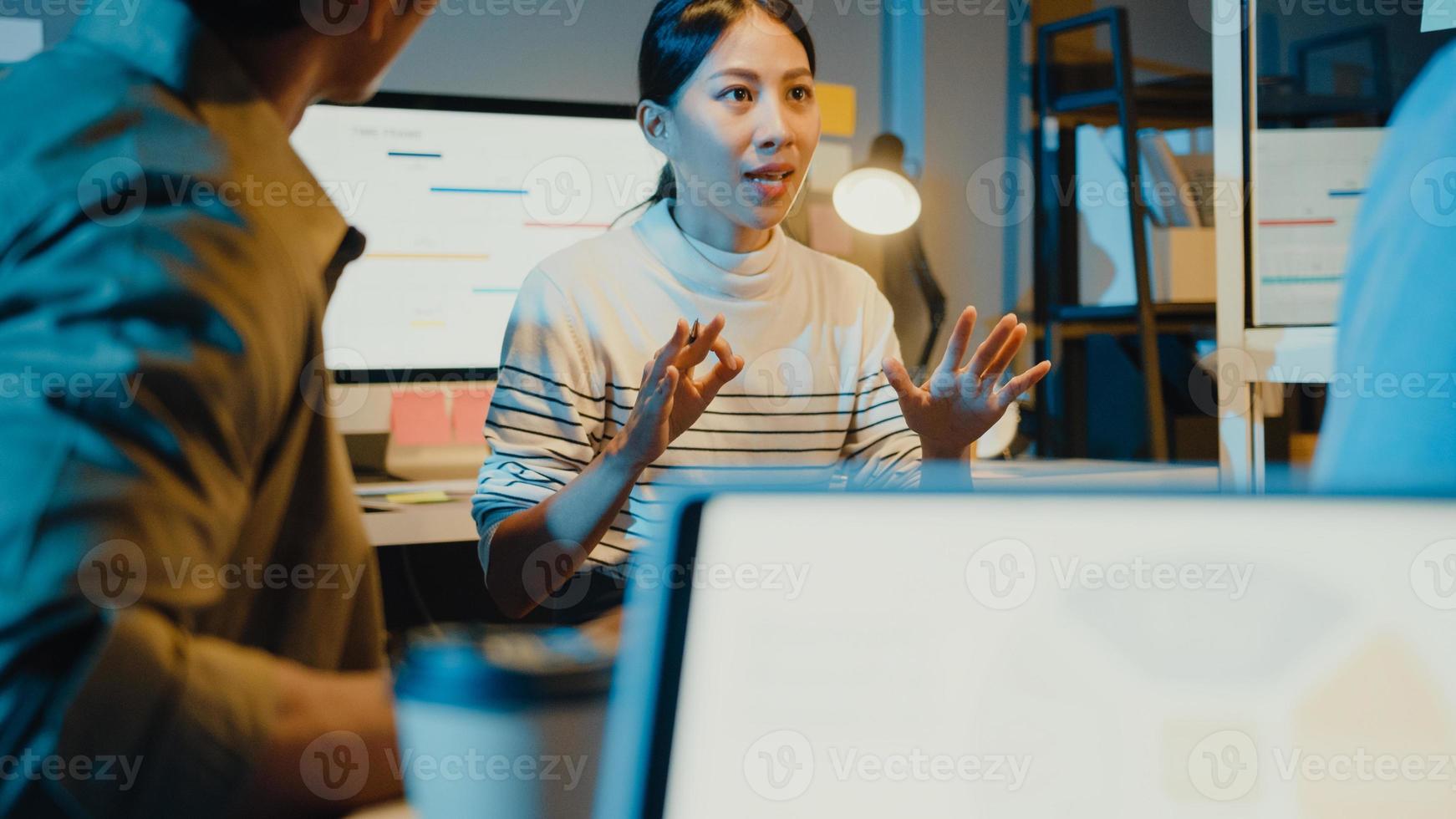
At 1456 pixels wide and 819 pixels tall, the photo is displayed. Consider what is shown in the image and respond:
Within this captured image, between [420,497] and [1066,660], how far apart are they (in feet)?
3.39

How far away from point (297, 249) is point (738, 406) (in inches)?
20.1

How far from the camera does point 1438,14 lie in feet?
4.25

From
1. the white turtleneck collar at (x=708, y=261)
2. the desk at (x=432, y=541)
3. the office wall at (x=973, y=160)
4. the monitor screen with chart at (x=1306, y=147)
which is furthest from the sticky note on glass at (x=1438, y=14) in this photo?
the white turtleneck collar at (x=708, y=261)

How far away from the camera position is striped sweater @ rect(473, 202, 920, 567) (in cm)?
117

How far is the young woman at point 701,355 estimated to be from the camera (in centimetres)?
116

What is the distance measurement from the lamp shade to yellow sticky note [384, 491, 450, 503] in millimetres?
587

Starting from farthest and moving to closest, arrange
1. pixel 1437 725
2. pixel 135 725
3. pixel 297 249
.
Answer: pixel 297 249 → pixel 135 725 → pixel 1437 725

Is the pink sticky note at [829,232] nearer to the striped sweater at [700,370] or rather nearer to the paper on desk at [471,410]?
the striped sweater at [700,370]

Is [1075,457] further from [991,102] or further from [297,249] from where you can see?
[297,249]

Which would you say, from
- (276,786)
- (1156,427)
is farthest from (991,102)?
(276,786)

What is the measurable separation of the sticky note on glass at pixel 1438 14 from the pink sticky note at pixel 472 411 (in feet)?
4.04

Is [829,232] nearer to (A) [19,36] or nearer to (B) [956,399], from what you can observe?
(B) [956,399]

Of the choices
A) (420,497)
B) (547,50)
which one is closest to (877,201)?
(547,50)

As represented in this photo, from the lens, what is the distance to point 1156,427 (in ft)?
5.07
